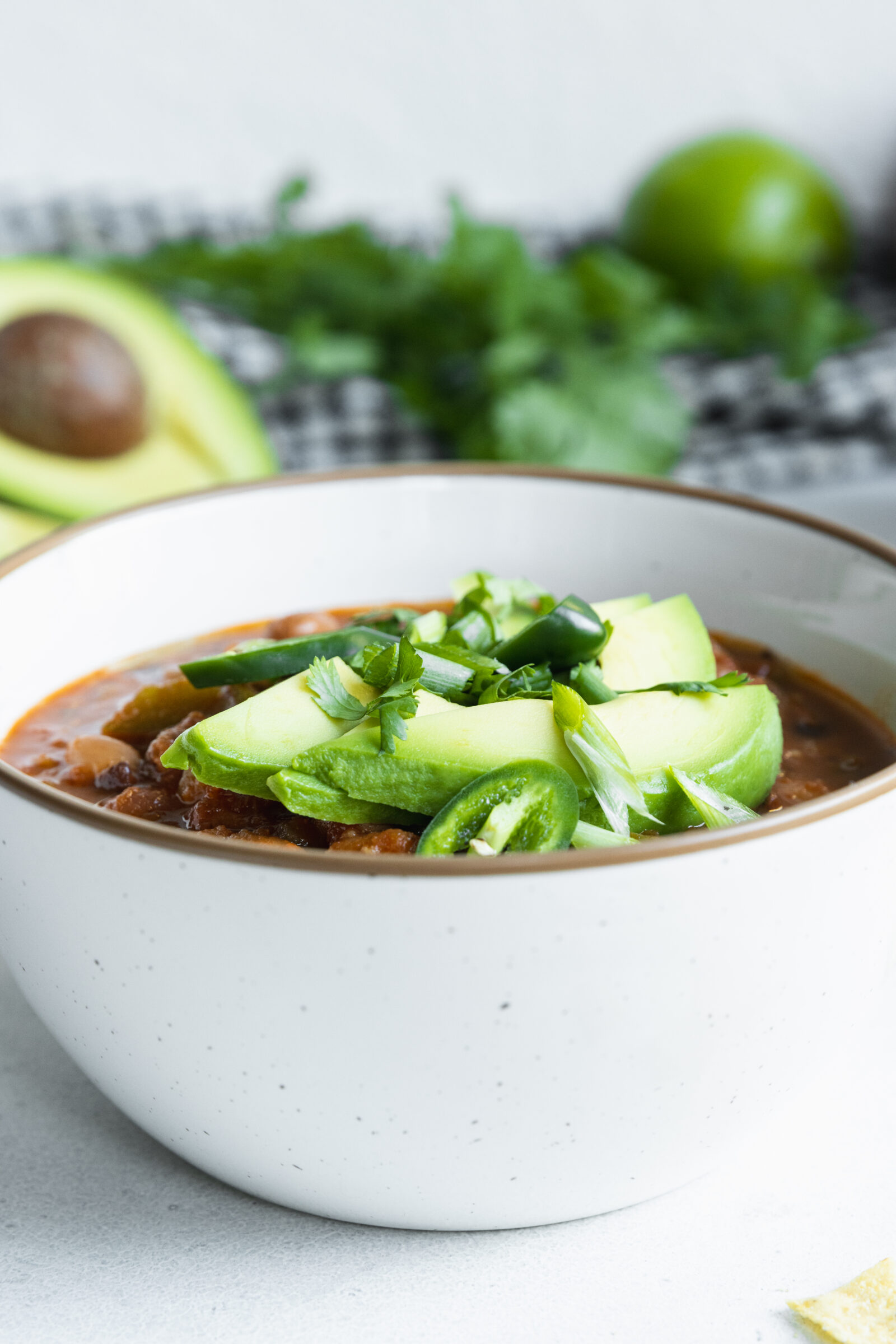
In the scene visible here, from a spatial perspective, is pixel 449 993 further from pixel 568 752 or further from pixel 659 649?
pixel 659 649

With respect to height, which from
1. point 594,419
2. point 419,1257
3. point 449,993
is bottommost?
point 419,1257

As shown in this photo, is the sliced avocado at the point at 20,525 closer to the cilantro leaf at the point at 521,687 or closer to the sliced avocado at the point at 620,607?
the sliced avocado at the point at 620,607

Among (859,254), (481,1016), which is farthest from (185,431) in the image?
(859,254)

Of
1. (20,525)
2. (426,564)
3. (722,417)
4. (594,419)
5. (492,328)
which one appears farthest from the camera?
(722,417)

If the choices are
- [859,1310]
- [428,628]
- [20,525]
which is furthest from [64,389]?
[859,1310]

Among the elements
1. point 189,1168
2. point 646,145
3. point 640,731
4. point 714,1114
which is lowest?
point 189,1168

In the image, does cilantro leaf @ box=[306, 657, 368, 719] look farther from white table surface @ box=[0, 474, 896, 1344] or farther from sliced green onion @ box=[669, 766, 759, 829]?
white table surface @ box=[0, 474, 896, 1344]

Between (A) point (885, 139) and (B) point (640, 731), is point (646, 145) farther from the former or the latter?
(B) point (640, 731)
